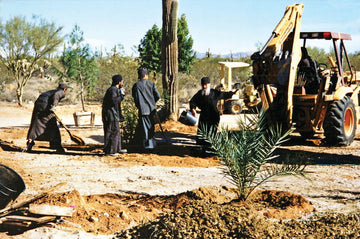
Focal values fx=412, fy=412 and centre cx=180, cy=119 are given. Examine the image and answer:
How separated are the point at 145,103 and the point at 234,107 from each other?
1005 cm

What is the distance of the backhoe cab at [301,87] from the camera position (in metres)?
8.56

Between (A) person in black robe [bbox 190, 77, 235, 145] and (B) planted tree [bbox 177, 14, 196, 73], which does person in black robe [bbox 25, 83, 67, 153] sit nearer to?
(A) person in black robe [bbox 190, 77, 235, 145]

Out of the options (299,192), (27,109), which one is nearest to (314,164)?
(299,192)

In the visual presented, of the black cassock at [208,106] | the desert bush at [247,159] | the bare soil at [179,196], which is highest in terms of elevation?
the black cassock at [208,106]

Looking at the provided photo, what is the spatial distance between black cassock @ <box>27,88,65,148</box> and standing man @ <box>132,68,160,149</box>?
1678 millimetres

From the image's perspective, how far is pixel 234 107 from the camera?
18.5 m

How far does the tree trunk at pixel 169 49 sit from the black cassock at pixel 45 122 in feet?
12.6

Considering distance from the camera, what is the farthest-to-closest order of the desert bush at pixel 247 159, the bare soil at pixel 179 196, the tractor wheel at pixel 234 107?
the tractor wheel at pixel 234 107 → the desert bush at pixel 247 159 → the bare soil at pixel 179 196

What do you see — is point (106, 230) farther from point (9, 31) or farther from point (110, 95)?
point (9, 31)

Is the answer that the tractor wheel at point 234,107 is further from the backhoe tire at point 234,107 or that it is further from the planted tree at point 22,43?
the planted tree at point 22,43

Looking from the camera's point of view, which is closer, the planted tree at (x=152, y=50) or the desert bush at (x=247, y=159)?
the desert bush at (x=247, y=159)

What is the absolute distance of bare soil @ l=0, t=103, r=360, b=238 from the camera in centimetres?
412

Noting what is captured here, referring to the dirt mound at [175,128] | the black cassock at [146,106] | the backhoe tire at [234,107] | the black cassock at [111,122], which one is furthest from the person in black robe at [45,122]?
the backhoe tire at [234,107]

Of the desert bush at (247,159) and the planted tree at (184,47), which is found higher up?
the planted tree at (184,47)
